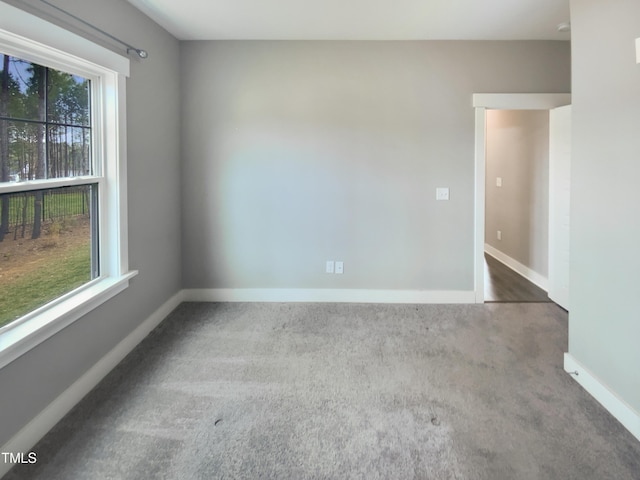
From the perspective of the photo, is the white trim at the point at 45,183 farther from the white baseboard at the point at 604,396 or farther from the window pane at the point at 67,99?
the white baseboard at the point at 604,396

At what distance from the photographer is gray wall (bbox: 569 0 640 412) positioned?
6.19ft

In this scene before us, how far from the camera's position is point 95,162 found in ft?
8.36

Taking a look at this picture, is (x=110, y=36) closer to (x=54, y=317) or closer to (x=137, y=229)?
(x=137, y=229)

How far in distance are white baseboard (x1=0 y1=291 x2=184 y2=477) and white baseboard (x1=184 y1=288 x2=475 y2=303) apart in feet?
2.51

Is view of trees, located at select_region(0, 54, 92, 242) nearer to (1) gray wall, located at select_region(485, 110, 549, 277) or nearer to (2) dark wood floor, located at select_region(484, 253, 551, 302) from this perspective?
(2) dark wood floor, located at select_region(484, 253, 551, 302)

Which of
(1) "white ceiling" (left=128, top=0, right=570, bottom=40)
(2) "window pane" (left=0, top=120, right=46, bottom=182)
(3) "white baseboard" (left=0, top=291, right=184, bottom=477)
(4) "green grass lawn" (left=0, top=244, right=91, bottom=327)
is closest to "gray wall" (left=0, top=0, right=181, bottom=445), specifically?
(3) "white baseboard" (left=0, top=291, right=184, bottom=477)

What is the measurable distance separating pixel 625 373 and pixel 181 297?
351 centimetres

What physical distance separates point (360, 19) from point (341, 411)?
2.90 meters

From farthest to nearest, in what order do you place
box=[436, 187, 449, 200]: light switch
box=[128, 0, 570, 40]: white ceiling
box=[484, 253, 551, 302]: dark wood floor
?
box=[484, 253, 551, 302]: dark wood floor
box=[436, 187, 449, 200]: light switch
box=[128, 0, 570, 40]: white ceiling

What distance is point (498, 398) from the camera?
2.19 meters

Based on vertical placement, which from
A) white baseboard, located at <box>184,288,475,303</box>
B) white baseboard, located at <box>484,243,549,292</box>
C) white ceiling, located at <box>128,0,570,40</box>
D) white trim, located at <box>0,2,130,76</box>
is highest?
white ceiling, located at <box>128,0,570,40</box>

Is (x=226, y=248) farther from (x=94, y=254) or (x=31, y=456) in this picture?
(x=31, y=456)

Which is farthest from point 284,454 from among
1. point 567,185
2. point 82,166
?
→ point 567,185

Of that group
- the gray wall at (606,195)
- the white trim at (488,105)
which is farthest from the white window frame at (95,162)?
the white trim at (488,105)
